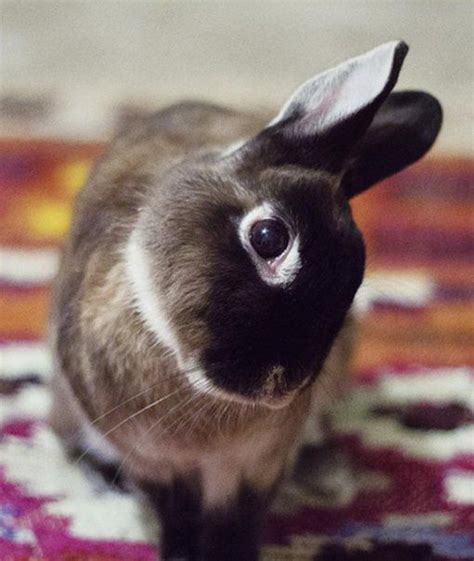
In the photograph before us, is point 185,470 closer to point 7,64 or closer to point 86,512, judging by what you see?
point 86,512

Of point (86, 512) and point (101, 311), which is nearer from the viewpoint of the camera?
point (101, 311)

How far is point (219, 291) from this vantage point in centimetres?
92

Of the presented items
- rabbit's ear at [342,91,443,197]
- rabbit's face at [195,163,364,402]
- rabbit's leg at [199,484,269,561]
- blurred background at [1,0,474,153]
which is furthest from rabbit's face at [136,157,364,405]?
blurred background at [1,0,474,153]

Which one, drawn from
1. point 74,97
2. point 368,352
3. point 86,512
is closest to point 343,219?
point 86,512

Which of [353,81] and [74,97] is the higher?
[353,81]

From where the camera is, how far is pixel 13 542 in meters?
1.15

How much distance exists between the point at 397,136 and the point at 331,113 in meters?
0.16

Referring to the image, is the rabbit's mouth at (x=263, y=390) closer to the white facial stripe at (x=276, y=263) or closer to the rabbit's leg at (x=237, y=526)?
the white facial stripe at (x=276, y=263)

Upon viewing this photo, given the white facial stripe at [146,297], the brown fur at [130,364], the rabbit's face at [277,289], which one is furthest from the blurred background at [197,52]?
the rabbit's face at [277,289]

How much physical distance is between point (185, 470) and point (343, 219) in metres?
0.33

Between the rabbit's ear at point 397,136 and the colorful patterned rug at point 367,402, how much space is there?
0.39 meters

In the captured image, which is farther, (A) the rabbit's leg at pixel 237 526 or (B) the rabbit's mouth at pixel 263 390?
(A) the rabbit's leg at pixel 237 526

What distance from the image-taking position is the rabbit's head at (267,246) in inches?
35.7

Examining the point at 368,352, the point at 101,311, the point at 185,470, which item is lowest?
the point at 368,352
